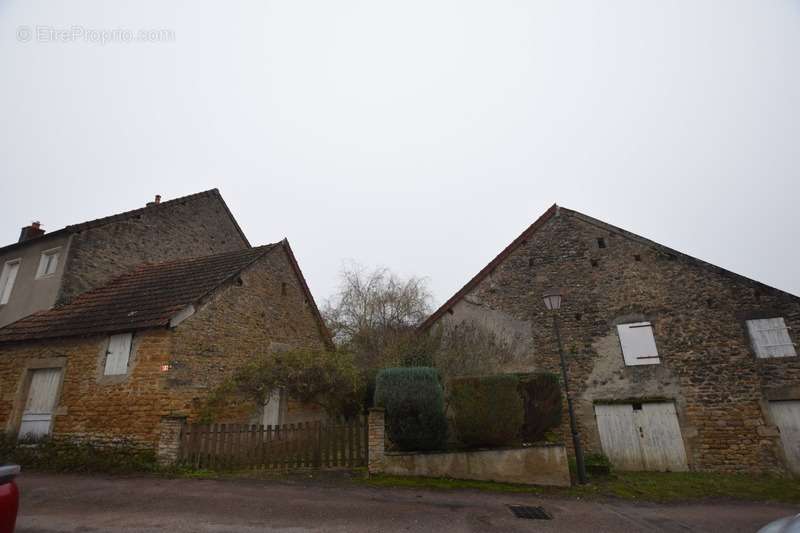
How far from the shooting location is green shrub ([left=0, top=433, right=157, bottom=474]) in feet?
29.6

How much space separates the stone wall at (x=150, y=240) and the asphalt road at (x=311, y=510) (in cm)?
703

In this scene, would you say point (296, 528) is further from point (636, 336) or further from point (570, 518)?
point (636, 336)

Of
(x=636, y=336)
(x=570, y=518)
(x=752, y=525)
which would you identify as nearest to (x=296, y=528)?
(x=570, y=518)

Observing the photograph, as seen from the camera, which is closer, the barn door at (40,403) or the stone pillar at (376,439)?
the stone pillar at (376,439)

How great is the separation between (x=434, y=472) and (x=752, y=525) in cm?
558

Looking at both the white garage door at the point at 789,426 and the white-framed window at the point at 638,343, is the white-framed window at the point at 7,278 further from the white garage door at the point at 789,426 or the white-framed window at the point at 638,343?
the white garage door at the point at 789,426

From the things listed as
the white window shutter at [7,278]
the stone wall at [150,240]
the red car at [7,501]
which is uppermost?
the stone wall at [150,240]

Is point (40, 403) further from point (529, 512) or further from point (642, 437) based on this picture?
point (642, 437)

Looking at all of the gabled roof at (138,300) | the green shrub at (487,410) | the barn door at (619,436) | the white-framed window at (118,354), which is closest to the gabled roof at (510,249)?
the green shrub at (487,410)

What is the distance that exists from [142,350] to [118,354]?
0.86 meters

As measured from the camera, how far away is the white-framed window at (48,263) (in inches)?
528

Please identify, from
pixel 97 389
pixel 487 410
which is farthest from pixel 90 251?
pixel 487 410

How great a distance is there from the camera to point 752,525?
266 inches

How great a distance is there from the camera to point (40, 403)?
10844mm
